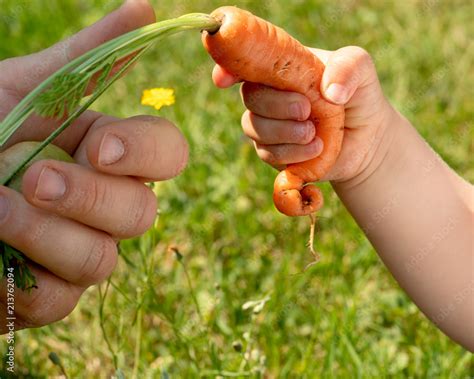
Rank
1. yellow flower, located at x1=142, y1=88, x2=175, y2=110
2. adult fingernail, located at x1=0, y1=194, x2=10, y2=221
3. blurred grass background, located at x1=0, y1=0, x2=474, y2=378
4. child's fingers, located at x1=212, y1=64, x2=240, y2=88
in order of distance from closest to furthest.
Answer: adult fingernail, located at x1=0, y1=194, x2=10, y2=221 < child's fingers, located at x1=212, y1=64, x2=240, y2=88 < yellow flower, located at x1=142, y1=88, x2=175, y2=110 < blurred grass background, located at x1=0, y1=0, x2=474, y2=378

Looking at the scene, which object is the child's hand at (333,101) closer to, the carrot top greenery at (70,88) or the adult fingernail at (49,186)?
the carrot top greenery at (70,88)

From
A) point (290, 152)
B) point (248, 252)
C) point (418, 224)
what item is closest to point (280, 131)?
point (290, 152)

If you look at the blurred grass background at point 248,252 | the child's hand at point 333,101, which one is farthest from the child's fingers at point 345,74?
the blurred grass background at point 248,252

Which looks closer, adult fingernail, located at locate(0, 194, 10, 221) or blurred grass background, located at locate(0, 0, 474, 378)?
adult fingernail, located at locate(0, 194, 10, 221)

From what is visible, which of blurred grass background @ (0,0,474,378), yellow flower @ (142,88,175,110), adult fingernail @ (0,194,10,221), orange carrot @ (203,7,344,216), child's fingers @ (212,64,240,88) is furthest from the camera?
blurred grass background @ (0,0,474,378)

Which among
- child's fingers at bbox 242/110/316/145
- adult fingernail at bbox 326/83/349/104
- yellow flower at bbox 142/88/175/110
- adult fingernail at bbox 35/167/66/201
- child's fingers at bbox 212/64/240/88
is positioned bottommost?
child's fingers at bbox 242/110/316/145

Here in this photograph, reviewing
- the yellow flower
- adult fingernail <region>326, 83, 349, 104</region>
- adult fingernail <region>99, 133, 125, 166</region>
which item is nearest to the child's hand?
adult fingernail <region>326, 83, 349, 104</region>

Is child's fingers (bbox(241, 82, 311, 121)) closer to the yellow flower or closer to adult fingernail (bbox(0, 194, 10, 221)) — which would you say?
the yellow flower

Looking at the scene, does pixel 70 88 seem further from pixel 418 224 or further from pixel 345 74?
pixel 418 224
